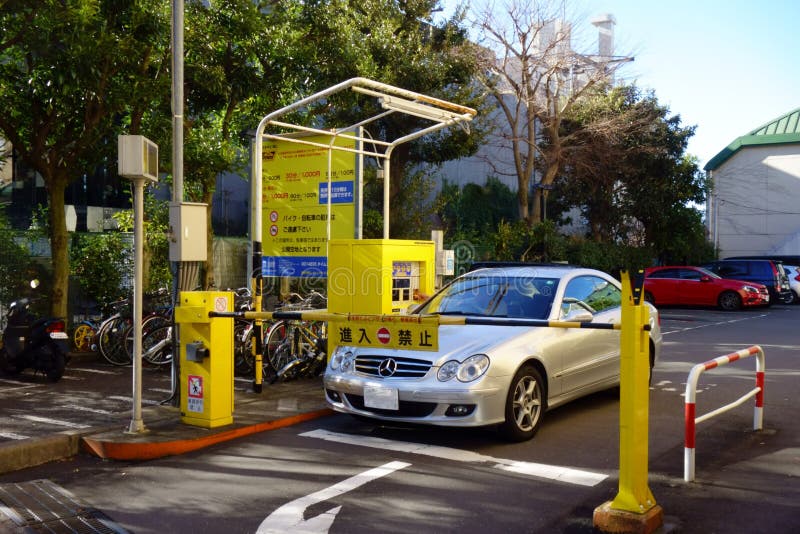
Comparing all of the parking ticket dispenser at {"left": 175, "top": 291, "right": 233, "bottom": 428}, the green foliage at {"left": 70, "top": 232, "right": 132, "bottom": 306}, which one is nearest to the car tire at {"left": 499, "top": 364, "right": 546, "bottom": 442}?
the parking ticket dispenser at {"left": 175, "top": 291, "right": 233, "bottom": 428}

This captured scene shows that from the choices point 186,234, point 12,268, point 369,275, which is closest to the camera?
point 186,234

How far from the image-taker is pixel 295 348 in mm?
9945

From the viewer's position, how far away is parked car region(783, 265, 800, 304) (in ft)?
90.2

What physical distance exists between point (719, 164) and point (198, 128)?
3803 centimetres

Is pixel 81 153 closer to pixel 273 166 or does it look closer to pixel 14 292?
pixel 14 292

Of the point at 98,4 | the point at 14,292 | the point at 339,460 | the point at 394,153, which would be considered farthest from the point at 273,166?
the point at 394,153

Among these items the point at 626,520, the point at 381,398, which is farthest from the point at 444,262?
the point at 626,520

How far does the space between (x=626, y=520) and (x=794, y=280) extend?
26.4m

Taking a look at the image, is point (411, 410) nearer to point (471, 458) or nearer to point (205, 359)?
point (471, 458)

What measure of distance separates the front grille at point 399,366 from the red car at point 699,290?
1855 cm

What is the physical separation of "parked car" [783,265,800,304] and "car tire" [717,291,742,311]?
177 inches

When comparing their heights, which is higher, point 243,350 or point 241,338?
point 241,338

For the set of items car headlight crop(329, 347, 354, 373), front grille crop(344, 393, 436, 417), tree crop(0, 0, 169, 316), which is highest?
tree crop(0, 0, 169, 316)

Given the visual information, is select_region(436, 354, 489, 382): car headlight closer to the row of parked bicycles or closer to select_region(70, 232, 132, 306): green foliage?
the row of parked bicycles
